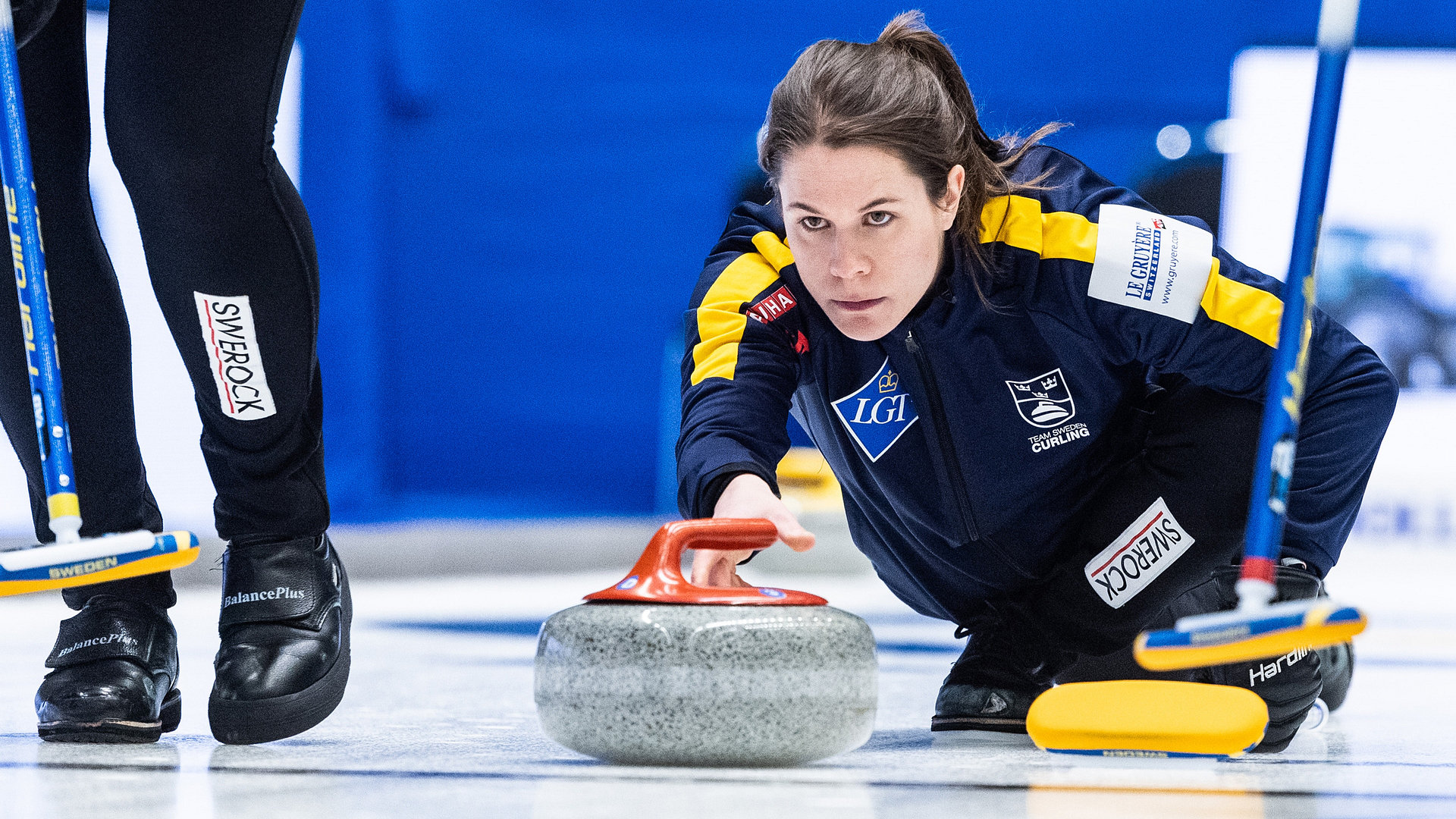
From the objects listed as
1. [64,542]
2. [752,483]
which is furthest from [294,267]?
[752,483]

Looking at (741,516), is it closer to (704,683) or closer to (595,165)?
(704,683)

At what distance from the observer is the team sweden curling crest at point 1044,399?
154 cm

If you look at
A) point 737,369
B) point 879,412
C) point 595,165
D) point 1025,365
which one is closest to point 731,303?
point 737,369

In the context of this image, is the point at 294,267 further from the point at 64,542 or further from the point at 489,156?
the point at 489,156

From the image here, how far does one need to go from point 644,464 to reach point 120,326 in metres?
4.98

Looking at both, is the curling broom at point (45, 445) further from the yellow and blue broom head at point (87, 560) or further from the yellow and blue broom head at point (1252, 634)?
the yellow and blue broom head at point (1252, 634)

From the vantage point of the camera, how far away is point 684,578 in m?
1.11

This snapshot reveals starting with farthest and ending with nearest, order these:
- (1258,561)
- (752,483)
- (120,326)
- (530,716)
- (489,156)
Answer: (489,156), (530,716), (120,326), (752,483), (1258,561)

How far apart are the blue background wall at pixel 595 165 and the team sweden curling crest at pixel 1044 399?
4813mm

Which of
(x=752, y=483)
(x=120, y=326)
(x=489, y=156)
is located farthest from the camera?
(x=489, y=156)

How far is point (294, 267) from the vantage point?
1307mm

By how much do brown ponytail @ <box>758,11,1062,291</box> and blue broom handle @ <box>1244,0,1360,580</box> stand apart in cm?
43

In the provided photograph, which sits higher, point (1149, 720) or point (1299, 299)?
point (1299, 299)

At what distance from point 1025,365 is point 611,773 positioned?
70cm
